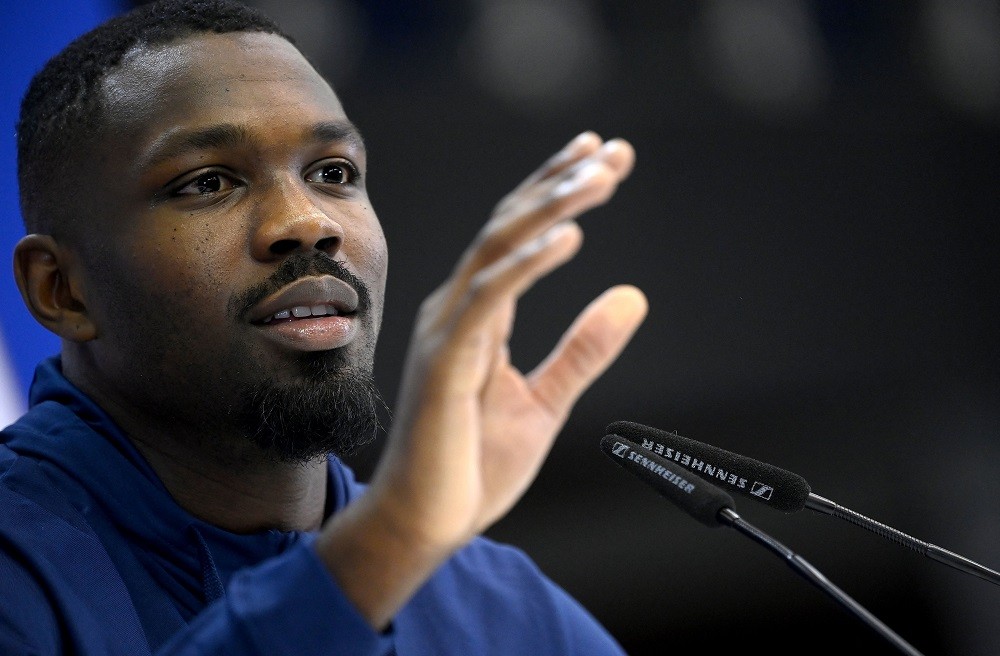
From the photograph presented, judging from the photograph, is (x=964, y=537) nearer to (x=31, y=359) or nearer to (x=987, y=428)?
(x=987, y=428)

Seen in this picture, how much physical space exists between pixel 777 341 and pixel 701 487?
4.32 ft

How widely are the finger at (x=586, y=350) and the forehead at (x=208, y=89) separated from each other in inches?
24.1

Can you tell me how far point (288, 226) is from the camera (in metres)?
1.21

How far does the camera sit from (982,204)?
7.53ft

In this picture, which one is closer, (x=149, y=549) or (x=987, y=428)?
(x=149, y=549)

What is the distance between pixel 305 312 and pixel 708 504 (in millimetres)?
526

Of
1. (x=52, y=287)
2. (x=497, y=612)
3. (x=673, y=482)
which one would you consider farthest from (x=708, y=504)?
(x=52, y=287)

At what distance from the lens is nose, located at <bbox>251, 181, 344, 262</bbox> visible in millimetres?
1217

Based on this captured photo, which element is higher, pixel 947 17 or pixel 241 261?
pixel 947 17

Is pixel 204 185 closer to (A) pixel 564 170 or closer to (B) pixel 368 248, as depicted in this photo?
(B) pixel 368 248

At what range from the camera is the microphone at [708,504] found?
891 mm

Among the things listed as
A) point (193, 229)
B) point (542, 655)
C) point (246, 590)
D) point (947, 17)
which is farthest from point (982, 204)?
point (246, 590)

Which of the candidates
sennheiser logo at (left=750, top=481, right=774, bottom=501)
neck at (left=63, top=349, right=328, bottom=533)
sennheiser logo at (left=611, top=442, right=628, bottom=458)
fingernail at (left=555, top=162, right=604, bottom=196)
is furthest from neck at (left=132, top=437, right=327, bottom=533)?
fingernail at (left=555, top=162, right=604, bottom=196)

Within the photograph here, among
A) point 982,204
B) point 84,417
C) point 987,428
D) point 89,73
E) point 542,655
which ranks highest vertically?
point 982,204
